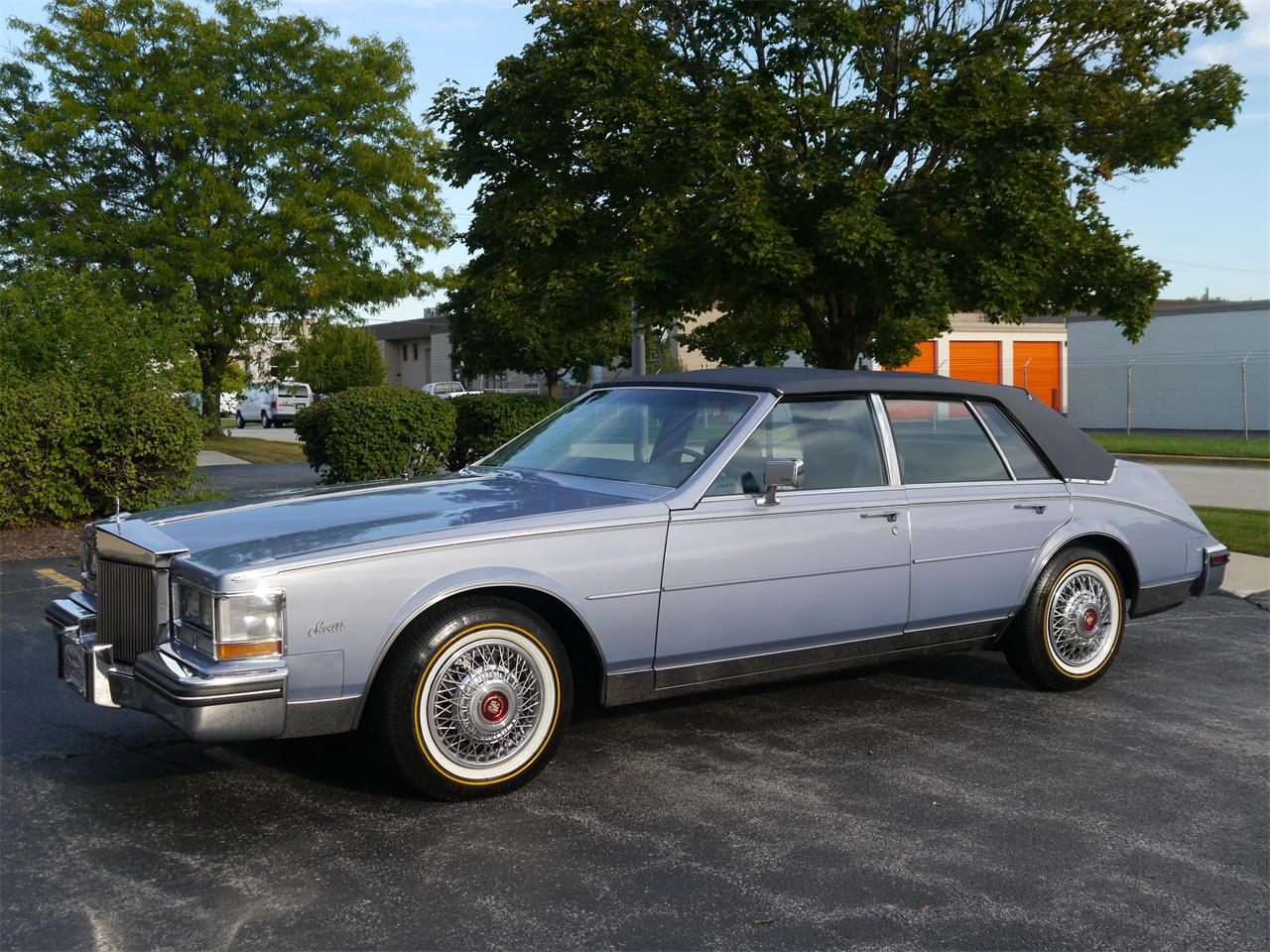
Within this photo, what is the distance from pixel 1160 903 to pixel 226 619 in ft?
10.2

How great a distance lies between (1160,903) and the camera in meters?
3.71

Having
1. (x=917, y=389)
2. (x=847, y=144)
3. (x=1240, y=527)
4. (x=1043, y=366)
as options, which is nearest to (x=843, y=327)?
(x=847, y=144)

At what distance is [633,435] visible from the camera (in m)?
5.62

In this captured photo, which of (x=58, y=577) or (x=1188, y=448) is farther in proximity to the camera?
(x=1188, y=448)

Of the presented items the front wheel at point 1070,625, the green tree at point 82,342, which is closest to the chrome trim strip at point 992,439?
the front wheel at point 1070,625

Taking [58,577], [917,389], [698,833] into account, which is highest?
[917,389]

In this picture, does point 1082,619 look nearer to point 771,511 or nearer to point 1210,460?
point 771,511

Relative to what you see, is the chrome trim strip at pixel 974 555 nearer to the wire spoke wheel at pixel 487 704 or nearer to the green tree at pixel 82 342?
the wire spoke wheel at pixel 487 704

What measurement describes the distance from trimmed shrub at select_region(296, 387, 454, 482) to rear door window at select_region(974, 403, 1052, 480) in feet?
28.1

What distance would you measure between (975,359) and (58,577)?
125ft

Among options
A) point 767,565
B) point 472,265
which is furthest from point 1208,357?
point 767,565

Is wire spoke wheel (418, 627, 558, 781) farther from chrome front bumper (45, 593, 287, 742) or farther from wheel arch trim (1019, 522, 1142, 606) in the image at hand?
wheel arch trim (1019, 522, 1142, 606)

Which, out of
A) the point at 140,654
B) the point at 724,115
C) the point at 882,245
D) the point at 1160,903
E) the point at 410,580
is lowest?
the point at 1160,903

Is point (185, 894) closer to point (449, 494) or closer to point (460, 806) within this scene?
point (460, 806)
